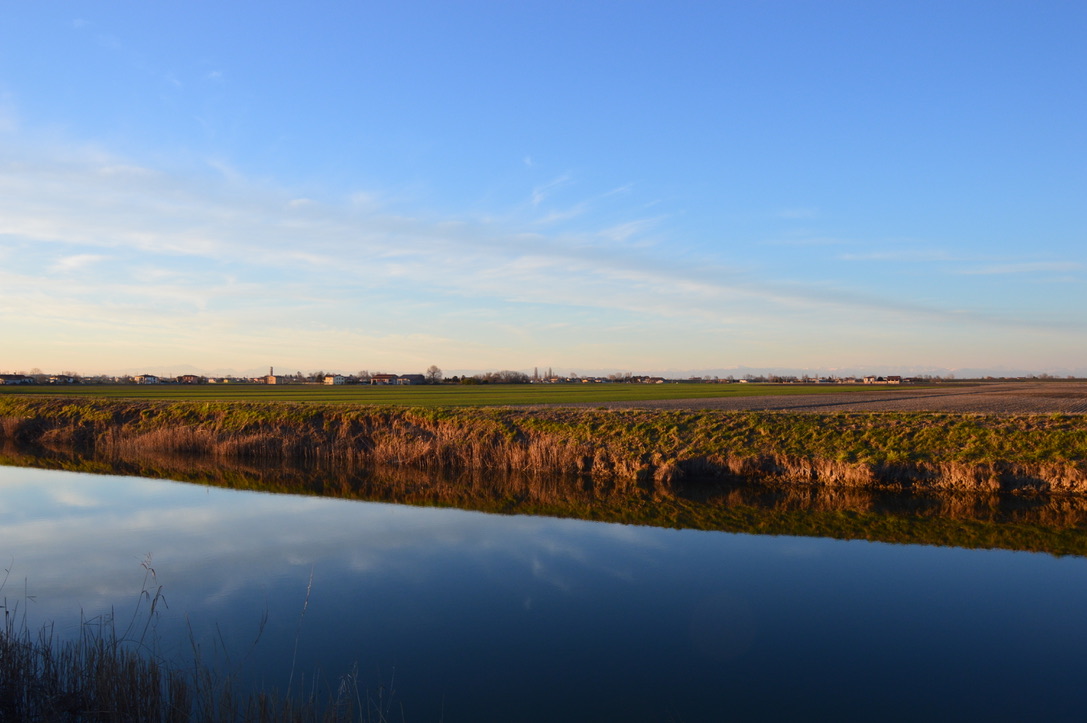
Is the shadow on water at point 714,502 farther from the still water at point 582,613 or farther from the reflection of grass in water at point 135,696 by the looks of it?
the reflection of grass in water at point 135,696

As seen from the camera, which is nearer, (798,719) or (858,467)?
(798,719)

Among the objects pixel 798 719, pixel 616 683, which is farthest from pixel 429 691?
pixel 798 719

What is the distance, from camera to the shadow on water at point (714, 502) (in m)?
17.7

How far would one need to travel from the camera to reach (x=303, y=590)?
12766 millimetres

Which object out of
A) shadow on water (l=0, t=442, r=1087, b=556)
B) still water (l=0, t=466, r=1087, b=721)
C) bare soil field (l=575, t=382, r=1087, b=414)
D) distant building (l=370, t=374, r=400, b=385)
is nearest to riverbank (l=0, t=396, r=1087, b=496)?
shadow on water (l=0, t=442, r=1087, b=556)

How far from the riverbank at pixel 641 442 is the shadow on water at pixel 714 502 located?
854 mm

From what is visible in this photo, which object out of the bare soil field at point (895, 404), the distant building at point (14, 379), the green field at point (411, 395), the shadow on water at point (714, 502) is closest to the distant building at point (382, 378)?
the distant building at point (14, 379)

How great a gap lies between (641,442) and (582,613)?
1614 cm

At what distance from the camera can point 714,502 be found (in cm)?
2164

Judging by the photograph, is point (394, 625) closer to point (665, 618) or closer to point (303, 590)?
point (303, 590)

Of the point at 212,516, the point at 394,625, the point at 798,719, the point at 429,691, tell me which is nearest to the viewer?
the point at 798,719

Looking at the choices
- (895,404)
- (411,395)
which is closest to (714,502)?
(895,404)

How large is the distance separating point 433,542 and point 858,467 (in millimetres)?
14680

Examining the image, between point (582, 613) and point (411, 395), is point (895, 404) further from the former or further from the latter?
point (582, 613)
